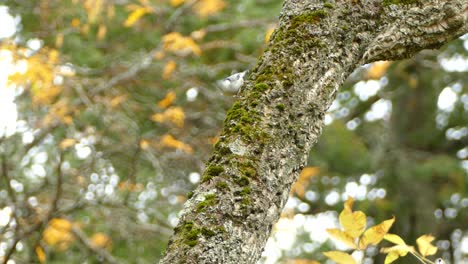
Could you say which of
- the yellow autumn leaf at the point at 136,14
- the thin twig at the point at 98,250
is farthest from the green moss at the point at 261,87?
the yellow autumn leaf at the point at 136,14

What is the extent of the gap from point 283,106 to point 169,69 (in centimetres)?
366

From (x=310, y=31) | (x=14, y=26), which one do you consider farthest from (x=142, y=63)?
(x=310, y=31)

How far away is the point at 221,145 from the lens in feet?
4.09

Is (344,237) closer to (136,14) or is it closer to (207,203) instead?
(207,203)

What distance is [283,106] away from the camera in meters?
1.26

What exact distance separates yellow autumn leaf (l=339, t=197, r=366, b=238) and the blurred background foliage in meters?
1.84

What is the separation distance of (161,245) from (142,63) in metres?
1.54

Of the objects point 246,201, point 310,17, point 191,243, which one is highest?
point 310,17

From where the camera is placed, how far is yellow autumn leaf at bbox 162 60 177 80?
15.9 feet

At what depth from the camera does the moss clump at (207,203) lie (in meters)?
1.12

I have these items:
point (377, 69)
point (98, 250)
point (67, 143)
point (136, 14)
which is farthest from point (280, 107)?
point (377, 69)

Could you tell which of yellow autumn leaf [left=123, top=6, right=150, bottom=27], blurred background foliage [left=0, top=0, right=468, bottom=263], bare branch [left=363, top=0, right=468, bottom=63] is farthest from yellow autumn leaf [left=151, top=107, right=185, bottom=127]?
bare branch [left=363, top=0, right=468, bottom=63]

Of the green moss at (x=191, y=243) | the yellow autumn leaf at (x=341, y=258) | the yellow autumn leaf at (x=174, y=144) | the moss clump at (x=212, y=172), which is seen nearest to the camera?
the green moss at (x=191, y=243)

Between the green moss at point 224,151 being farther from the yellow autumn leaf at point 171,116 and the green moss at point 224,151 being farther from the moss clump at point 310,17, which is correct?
the yellow autumn leaf at point 171,116
